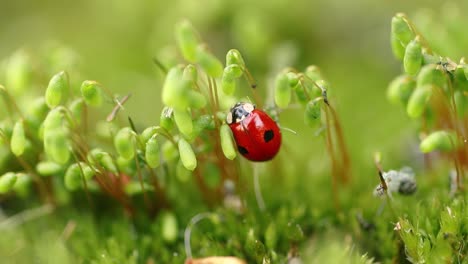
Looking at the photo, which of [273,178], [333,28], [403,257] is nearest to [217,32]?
[333,28]

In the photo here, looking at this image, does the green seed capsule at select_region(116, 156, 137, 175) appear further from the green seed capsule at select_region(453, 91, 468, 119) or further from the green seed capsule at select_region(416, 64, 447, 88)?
the green seed capsule at select_region(453, 91, 468, 119)

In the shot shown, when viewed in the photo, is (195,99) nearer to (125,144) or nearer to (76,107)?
(125,144)

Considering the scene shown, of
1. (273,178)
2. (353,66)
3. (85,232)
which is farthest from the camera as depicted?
(353,66)

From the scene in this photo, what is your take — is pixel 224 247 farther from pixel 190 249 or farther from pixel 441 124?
pixel 441 124

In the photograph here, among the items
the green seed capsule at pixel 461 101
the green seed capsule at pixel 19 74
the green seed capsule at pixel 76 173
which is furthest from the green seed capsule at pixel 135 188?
the green seed capsule at pixel 461 101

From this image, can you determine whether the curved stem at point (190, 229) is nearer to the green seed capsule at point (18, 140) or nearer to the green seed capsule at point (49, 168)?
the green seed capsule at point (49, 168)

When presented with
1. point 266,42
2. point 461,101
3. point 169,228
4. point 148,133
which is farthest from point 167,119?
point 266,42

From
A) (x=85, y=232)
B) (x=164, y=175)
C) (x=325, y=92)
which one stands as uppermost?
(x=325, y=92)
